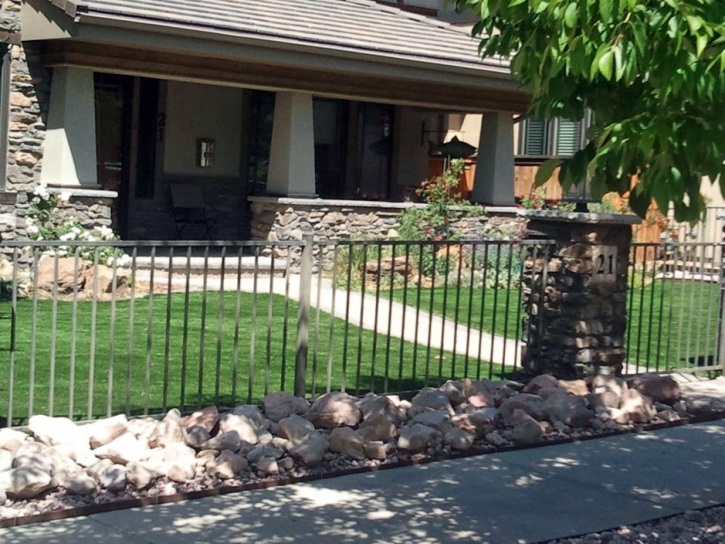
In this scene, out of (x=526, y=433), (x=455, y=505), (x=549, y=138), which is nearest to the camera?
(x=455, y=505)

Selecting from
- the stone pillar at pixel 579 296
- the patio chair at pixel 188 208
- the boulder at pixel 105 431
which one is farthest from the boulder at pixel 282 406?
the patio chair at pixel 188 208

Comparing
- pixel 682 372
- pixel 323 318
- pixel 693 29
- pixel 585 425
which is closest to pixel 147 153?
pixel 323 318

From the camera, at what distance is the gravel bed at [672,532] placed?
5.94 meters

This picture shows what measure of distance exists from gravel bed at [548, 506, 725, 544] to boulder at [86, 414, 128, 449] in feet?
8.16

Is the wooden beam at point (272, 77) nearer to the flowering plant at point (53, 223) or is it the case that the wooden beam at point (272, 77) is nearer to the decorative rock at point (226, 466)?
the flowering plant at point (53, 223)

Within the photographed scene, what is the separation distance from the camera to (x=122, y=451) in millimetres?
6461

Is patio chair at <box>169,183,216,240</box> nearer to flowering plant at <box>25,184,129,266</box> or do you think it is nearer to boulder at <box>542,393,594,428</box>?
flowering plant at <box>25,184,129,266</box>

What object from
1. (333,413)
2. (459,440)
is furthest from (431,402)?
(333,413)

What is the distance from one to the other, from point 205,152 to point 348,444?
12744 millimetres

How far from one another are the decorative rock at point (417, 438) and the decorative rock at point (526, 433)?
0.61 m

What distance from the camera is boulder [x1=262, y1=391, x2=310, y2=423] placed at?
297 inches

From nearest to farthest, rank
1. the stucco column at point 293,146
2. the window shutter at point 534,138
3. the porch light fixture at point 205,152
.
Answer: the stucco column at point 293,146, the porch light fixture at point 205,152, the window shutter at point 534,138

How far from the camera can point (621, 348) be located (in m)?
9.68

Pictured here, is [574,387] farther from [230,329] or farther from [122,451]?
[230,329]
